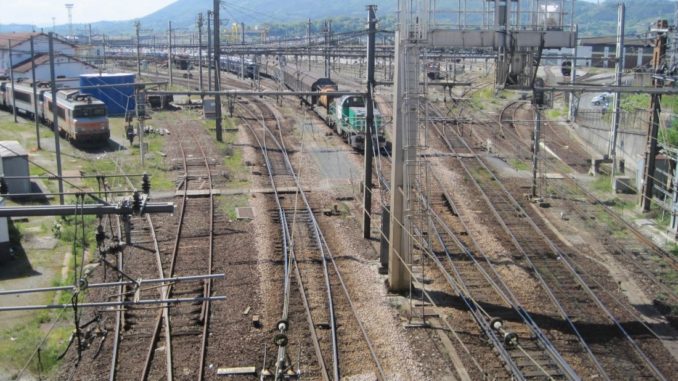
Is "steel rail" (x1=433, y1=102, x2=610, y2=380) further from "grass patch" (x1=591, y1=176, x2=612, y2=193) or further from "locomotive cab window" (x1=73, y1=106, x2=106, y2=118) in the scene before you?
"locomotive cab window" (x1=73, y1=106, x2=106, y2=118)

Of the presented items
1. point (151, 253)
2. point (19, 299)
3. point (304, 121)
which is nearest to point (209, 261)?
point (151, 253)

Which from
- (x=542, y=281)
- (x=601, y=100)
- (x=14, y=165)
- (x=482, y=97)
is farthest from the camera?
(x=482, y=97)

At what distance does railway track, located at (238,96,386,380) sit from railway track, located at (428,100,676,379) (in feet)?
9.40

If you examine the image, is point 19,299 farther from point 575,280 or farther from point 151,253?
point 575,280

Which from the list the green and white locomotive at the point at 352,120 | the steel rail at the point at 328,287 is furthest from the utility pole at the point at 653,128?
the green and white locomotive at the point at 352,120

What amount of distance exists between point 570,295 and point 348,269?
3.57 metres

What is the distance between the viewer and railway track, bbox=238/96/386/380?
897cm

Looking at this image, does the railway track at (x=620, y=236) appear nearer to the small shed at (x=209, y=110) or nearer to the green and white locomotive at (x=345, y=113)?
the green and white locomotive at (x=345, y=113)

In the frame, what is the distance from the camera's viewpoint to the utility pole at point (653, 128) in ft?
48.4

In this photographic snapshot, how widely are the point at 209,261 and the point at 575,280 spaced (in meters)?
6.09

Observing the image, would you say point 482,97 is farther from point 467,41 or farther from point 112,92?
point 467,41

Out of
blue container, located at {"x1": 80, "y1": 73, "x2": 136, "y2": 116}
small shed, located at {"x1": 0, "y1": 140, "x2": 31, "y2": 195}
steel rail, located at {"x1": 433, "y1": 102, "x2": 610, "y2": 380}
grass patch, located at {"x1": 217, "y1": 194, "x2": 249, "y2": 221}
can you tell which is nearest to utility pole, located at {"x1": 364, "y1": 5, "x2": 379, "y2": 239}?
steel rail, located at {"x1": 433, "y1": 102, "x2": 610, "y2": 380}

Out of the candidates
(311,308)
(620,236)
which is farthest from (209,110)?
(311,308)

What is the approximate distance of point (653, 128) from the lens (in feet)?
49.1
